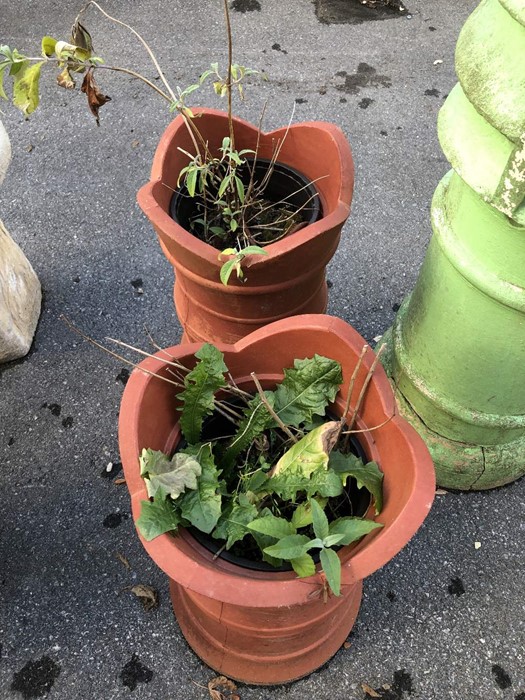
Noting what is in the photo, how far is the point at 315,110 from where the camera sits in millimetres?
2840

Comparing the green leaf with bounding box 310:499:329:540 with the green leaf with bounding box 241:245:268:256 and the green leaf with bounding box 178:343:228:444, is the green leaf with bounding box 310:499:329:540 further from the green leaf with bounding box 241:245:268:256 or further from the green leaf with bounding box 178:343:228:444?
the green leaf with bounding box 241:245:268:256

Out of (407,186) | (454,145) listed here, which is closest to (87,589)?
(454,145)

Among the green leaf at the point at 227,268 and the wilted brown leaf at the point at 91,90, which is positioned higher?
the wilted brown leaf at the point at 91,90

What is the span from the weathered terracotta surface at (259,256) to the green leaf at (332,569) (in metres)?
0.61

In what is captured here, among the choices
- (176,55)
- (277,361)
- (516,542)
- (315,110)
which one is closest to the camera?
(277,361)

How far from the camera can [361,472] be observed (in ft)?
3.47

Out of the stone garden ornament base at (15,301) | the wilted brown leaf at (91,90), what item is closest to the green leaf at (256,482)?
the wilted brown leaf at (91,90)

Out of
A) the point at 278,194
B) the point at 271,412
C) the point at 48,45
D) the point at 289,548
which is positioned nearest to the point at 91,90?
the point at 48,45

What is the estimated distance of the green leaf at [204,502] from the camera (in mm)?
1018

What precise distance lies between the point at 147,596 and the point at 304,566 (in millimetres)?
798

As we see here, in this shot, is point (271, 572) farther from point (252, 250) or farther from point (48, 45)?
point (48, 45)

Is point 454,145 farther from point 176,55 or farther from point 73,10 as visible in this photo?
point 73,10

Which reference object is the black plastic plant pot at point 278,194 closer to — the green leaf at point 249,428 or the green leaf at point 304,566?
the green leaf at point 249,428

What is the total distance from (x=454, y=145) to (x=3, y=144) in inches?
45.0
